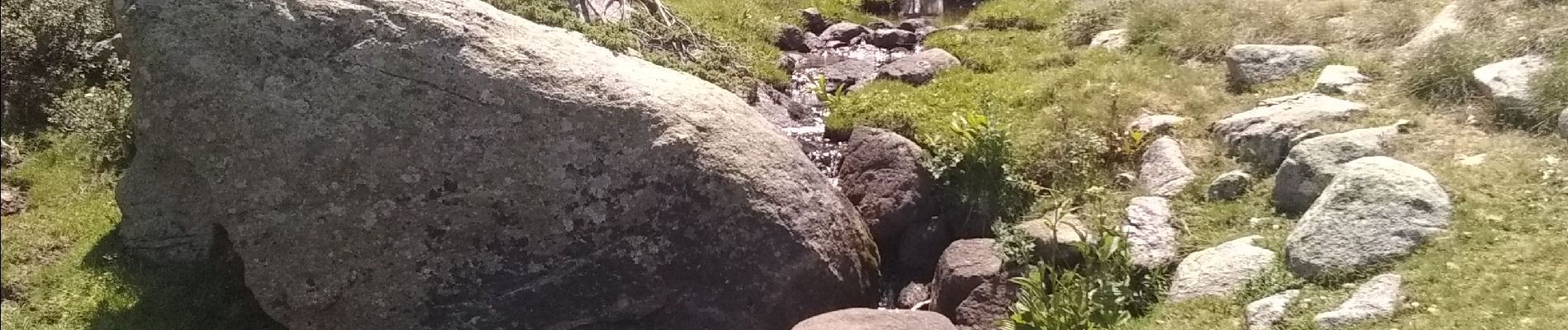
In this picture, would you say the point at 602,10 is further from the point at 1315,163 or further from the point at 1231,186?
the point at 1315,163

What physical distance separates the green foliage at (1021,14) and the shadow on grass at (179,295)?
453 inches

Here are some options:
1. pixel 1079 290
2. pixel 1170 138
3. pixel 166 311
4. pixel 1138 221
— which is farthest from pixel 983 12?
pixel 166 311

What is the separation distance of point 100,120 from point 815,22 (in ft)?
33.6

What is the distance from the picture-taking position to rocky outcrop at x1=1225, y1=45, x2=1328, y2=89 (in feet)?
39.8

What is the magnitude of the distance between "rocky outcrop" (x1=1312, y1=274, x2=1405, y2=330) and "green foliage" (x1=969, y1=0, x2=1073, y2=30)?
10.1 meters

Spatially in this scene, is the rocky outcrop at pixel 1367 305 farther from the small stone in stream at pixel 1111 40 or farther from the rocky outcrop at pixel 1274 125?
the small stone in stream at pixel 1111 40

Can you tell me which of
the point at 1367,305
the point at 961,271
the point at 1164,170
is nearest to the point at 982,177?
the point at 1164,170

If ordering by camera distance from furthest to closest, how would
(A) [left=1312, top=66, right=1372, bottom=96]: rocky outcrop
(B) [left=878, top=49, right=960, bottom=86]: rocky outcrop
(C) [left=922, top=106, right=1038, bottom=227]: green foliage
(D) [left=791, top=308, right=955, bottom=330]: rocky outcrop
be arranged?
(B) [left=878, top=49, right=960, bottom=86]: rocky outcrop → (A) [left=1312, top=66, right=1372, bottom=96]: rocky outcrop → (C) [left=922, top=106, right=1038, bottom=227]: green foliage → (D) [left=791, top=308, right=955, bottom=330]: rocky outcrop

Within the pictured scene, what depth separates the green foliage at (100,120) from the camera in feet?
36.1

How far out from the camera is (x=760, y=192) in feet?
31.0

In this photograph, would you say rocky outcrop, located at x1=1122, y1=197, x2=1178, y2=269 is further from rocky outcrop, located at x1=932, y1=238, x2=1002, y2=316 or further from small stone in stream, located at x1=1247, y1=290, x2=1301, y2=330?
small stone in stream, located at x1=1247, y1=290, x2=1301, y2=330

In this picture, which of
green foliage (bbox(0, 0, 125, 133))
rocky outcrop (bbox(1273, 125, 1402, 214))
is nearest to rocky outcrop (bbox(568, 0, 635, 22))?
green foliage (bbox(0, 0, 125, 133))

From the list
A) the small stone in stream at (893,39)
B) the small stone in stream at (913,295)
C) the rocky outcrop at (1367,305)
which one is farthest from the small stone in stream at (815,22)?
the rocky outcrop at (1367,305)

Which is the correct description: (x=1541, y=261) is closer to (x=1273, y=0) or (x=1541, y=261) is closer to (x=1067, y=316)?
(x=1067, y=316)
